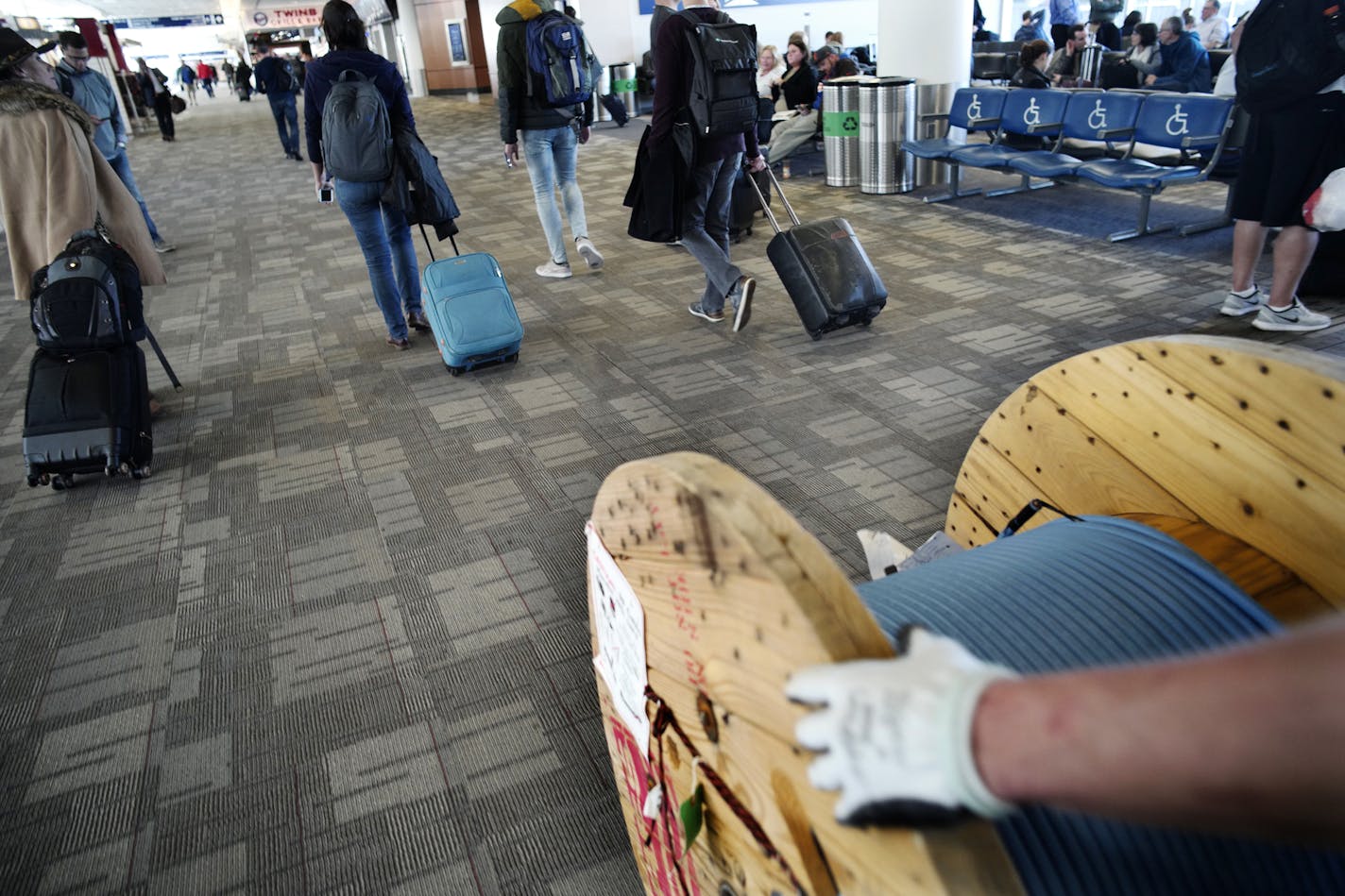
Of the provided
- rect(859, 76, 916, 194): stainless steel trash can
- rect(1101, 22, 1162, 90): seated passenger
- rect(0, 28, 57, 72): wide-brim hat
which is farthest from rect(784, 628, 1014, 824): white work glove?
rect(1101, 22, 1162, 90): seated passenger

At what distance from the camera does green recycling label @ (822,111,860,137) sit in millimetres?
8172

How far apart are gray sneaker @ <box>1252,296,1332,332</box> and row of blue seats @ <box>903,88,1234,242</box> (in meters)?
1.85

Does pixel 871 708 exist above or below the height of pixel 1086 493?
above

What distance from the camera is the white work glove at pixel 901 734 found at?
2.33ft

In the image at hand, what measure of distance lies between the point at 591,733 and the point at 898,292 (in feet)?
13.0

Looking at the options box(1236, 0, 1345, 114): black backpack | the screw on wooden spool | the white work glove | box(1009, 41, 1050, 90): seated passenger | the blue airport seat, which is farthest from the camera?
box(1009, 41, 1050, 90): seated passenger

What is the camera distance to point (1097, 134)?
268 inches

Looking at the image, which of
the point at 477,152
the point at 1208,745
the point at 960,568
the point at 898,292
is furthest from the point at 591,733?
the point at 477,152

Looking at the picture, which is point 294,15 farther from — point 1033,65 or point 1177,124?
point 1177,124

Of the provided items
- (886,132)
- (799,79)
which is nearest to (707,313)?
(886,132)

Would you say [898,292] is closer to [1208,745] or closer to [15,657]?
[15,657]

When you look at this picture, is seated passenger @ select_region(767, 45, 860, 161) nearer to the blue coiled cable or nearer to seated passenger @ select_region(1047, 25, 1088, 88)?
seated passenger @ select_region(1047, 25, 1088, 88)

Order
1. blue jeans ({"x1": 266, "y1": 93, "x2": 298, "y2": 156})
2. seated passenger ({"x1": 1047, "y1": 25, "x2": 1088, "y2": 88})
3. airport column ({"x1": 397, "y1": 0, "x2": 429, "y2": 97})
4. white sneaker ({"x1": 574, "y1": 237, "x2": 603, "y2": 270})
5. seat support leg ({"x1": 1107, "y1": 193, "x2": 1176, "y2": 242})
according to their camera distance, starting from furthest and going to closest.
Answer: airport column ({"x1": 397, "y1": 0, "x2": 429, "y2": 97}) → blue jeans ({"x1": 266, "y1": 93, "x2": 298, "y2": 156}) → seated passenger ({"x1": 1047, "y1": 25, "x2": 1088, "y2": 88}) → white sneaker ({"x1": 574, "y1": 237, "x2": 603, "y2": 270}) → seat support leg ({"x1": 1107, "y1": 193, "x2": 1176, "y2": 242})

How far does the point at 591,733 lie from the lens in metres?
2.25
